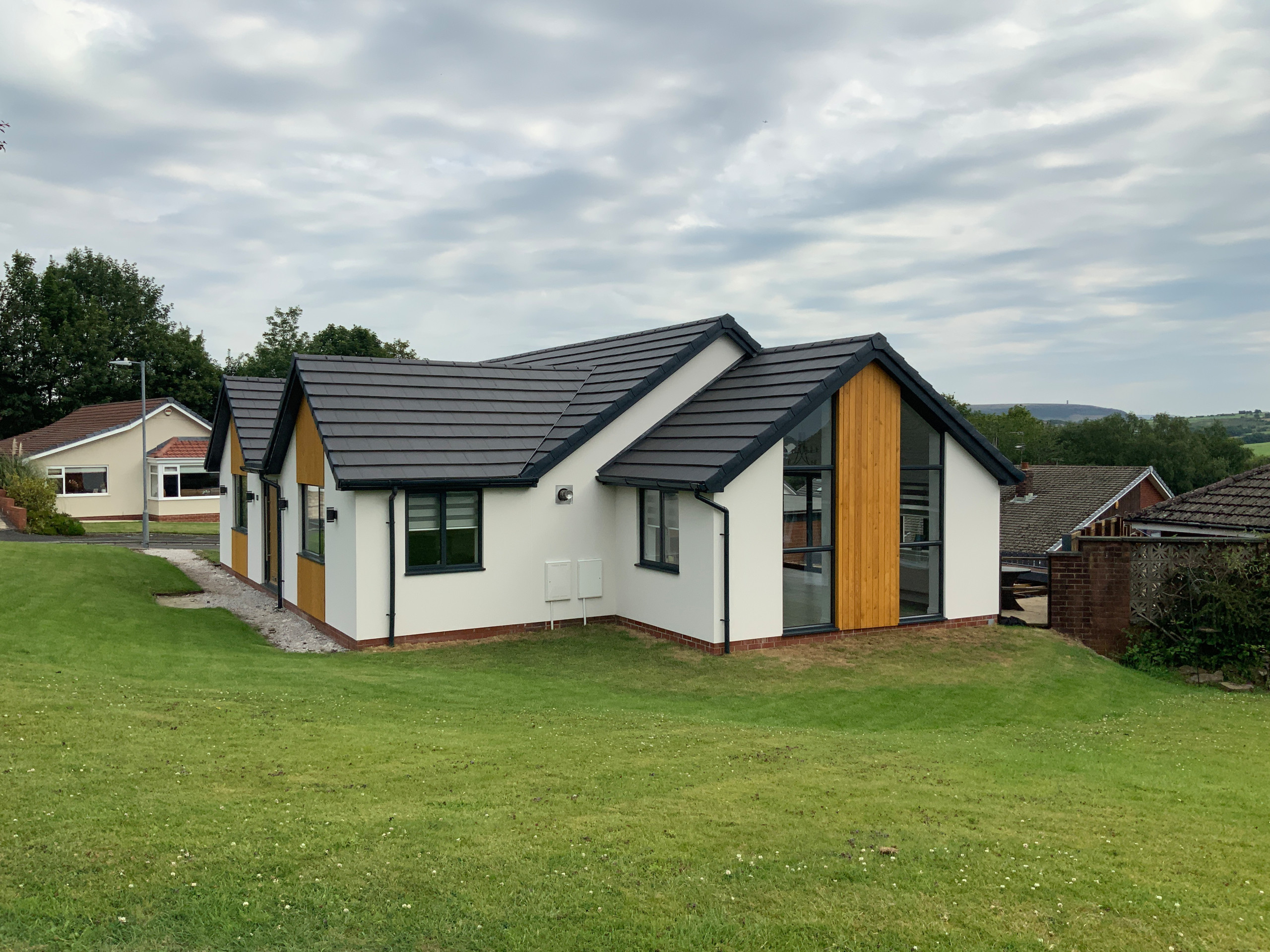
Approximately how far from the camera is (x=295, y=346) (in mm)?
70188

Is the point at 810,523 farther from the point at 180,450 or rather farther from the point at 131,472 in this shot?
the point at 131,472

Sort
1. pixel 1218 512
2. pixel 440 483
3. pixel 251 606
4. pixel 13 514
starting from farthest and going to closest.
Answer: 1. pixel 13 514
2. pixel 251 606
3. pixel 1218 512
4. pixel 440 483

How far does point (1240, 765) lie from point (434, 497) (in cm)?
1176

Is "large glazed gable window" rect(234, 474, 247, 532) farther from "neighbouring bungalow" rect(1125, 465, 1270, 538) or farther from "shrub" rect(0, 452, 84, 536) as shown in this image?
"neighbouring bungalow" rect(1125, 465, 1270, 538)

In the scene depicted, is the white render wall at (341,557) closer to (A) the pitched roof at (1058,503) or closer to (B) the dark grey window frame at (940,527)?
(B) the dark grey window frame at (940,527)

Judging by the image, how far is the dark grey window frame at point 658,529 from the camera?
16266mm

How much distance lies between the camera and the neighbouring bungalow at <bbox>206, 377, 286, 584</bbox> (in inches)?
901

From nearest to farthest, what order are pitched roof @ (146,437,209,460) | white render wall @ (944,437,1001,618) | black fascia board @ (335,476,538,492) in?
black fascia board @ (335,476,538,492) < white render wall @ (944,437,1001,618) < pitched roof @ (146,437,209,460)

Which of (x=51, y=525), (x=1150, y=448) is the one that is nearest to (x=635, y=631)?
(x=51, y=525)

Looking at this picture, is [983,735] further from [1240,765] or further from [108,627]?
[108,627]

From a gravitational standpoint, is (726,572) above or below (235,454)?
below

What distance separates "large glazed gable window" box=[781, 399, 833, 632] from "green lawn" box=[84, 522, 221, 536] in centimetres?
3016

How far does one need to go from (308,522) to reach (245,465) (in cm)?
493

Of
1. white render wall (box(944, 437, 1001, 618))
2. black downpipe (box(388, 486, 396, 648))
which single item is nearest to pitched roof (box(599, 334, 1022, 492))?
white render wall (box(944, 437, 1001, 618))
